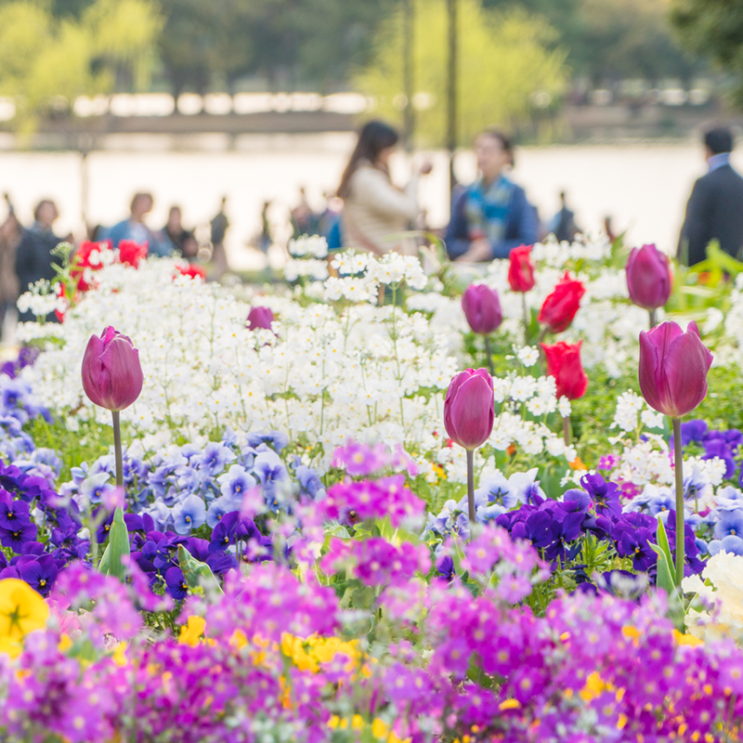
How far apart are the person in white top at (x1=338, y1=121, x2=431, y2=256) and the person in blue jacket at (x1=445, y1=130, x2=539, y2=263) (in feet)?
1.09

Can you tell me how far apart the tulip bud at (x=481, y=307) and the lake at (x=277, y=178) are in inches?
614

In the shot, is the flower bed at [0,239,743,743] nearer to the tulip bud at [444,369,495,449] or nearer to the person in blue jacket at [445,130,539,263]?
the tulip bud at [444,369,495,449]

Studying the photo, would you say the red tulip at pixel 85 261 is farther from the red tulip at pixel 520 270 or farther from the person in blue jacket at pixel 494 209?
the person in blue jacket at pixel 494 209

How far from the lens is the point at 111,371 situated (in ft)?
6.07

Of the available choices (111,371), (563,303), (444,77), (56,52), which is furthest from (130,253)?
(56,52)

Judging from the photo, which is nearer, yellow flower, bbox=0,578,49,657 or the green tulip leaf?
yellow flower, bbox=0,578,49,657

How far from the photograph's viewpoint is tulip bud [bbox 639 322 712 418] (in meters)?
1.62

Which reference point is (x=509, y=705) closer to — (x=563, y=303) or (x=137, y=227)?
(x=563, y=303)

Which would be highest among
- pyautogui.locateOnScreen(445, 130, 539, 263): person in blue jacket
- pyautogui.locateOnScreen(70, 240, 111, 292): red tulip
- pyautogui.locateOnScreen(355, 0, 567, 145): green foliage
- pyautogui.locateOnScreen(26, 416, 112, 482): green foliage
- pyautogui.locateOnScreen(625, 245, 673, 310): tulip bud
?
pyautogui.locateOnScreen(355, 0, 567, 145): green foliage

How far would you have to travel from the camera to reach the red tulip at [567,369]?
2311mm

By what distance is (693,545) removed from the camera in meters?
1.80

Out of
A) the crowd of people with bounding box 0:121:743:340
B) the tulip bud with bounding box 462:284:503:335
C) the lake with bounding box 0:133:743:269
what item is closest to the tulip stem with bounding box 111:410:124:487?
the tulip bud with bounding box 462:284:503:335

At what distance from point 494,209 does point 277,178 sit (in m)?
29.6

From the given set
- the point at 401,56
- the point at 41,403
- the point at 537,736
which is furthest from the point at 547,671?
the point at 401,56
